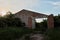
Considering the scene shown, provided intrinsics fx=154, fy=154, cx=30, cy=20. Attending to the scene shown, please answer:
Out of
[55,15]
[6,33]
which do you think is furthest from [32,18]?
[6,33]

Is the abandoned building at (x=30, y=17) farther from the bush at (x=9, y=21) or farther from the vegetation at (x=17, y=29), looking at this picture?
the bush at (x=9, y=21)

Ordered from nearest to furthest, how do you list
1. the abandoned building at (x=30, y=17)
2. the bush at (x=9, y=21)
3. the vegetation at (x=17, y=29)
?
the vegetation at (x=17, y=29), the bush at (x=9, y=21), the abandoned building at (x=30, y=17)

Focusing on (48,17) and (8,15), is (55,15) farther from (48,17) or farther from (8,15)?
(8,15)

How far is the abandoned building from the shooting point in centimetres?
2012

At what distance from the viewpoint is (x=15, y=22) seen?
2066 centimetres

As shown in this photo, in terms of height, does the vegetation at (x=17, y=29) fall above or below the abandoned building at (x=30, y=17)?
below

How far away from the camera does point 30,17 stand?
21.8 metres

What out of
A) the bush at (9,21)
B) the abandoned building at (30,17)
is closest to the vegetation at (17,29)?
the bush at (9,21)

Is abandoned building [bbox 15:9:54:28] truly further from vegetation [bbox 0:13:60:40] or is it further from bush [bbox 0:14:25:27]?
bush [bbox 0:14:25:27]

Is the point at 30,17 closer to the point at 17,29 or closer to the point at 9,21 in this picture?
the point at 9,21

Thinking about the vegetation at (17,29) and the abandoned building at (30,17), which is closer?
the vegetation at (17,29)

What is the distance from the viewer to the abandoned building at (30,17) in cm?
2012

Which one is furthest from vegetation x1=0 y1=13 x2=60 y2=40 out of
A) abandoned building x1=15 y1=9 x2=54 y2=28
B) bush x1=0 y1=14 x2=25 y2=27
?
abandoned building x1=15 y1=9 x2=54 y2=28

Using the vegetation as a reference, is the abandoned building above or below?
above
